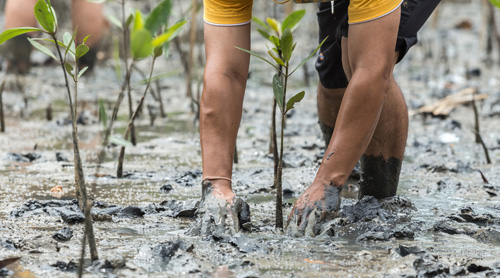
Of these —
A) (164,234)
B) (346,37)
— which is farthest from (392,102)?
(164,234)

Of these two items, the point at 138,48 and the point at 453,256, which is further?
the point at 453,256

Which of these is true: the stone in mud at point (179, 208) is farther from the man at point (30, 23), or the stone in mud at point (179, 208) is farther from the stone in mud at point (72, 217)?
the man at point (30, 23)

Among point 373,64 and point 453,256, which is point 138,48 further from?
point 453,256

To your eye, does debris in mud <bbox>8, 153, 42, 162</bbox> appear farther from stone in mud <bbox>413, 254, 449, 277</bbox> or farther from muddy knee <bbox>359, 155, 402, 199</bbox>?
stone in mud <bbox>413, 254, 449, 277</bbox>

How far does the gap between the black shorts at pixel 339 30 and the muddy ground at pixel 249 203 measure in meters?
0.50

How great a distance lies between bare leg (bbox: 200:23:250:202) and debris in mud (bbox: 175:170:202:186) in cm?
60

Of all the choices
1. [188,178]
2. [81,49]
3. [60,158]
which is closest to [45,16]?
[81,49]

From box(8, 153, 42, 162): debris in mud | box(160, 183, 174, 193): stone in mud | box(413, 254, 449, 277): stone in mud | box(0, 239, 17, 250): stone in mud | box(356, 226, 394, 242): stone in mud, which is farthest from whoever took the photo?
box(8, 153, 42, 162): debris in mud

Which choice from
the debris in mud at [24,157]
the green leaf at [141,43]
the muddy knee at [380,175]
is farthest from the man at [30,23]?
the green leaf at [141,43]

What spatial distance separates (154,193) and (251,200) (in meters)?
0.39

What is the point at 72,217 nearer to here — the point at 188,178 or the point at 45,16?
the point at 45,16

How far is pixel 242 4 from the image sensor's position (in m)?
2.24

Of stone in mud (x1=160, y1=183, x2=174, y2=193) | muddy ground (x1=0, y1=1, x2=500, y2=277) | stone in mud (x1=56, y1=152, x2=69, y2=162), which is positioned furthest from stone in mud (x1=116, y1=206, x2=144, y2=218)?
stone in mud (x1=56, y1=152, x2=69, y2=162)

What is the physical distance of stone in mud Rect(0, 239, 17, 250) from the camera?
1.77 meters
